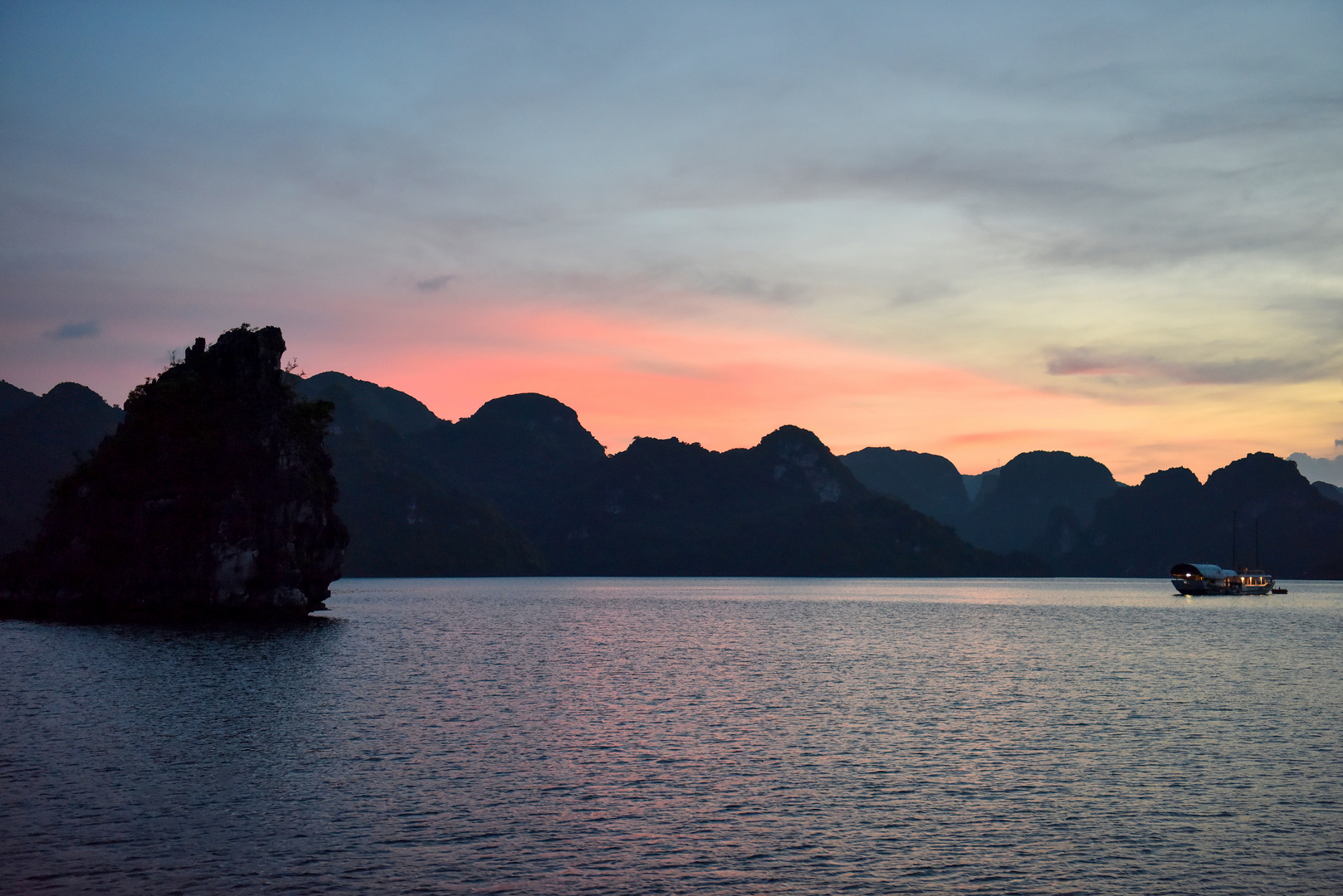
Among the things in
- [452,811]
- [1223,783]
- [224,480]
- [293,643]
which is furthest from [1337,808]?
[224,480]

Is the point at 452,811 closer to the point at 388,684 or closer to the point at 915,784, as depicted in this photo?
the point at 915,784

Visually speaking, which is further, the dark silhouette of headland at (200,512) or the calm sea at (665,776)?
the dark silhouette of headland at (200,512)

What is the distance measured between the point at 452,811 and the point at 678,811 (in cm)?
770

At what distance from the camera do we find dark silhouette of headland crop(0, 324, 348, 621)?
131 metres

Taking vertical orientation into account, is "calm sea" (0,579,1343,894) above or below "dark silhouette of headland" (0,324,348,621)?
below

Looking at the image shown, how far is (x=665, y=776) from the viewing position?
39312mm

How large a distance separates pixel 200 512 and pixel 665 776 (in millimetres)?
114721

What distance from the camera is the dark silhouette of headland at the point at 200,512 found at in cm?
13100

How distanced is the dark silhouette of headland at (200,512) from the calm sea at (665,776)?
47565 millimetres

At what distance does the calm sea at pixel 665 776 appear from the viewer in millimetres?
27391

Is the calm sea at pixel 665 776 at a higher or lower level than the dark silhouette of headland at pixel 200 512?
lower

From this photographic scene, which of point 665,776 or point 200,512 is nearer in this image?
point 665,776

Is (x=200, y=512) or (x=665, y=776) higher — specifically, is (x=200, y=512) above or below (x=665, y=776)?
above

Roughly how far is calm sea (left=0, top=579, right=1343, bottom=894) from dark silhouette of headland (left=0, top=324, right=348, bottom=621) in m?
47.6
